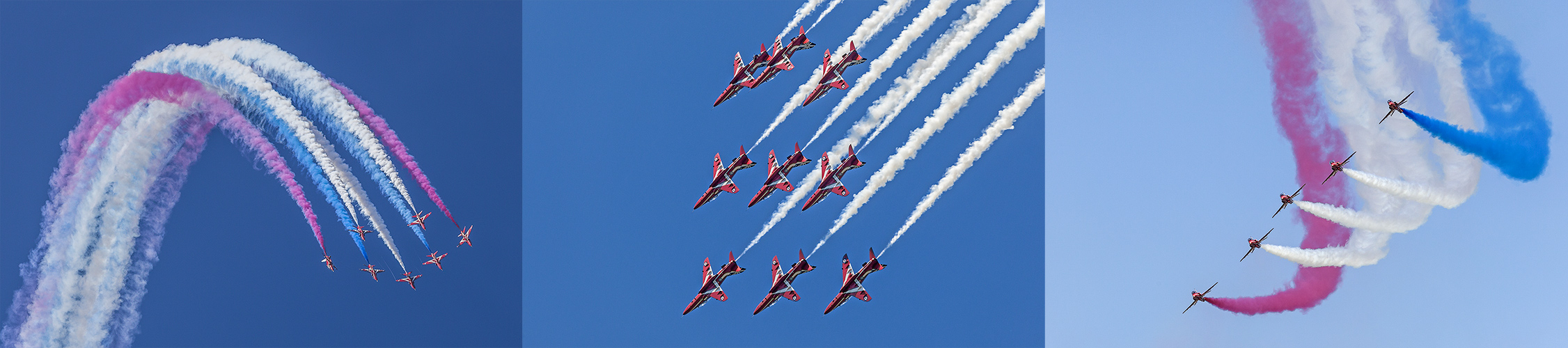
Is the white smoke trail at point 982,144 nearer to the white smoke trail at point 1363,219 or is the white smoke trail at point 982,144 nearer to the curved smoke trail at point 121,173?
the white smoke trail at point 1363,219

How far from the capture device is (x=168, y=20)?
21656mm

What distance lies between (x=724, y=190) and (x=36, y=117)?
43.7 ft

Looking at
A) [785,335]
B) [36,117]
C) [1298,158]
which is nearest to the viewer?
[1298,158]

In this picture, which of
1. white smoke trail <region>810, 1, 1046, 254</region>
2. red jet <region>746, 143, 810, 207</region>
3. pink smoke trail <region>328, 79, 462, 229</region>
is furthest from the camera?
pink smoke trail <region>328, 79, 462, 229</region>

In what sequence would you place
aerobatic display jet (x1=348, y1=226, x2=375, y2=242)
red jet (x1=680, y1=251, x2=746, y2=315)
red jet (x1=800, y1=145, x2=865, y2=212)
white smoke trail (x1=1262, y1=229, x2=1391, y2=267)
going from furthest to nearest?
red jet (x1=680, y1=251, x2=746, y2=315) < aerobatic display jet (x1=348, y1=226, x2=375, y2=242) < red jet (x1=800, y1=145, x2=865, y2=212) < white smoke trail (x1=1262, y1=229, x2=1391, y2=267)

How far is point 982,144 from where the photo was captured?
2159 centimetres

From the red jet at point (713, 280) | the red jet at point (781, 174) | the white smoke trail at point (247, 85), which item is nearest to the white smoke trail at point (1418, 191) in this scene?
the red jet at point (781, 174)

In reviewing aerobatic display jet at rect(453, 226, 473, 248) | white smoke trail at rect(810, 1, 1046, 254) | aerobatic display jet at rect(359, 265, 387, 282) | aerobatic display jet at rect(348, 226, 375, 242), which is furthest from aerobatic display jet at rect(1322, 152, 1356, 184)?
aerobatic display jet at rect(359, 265, 387, 282)

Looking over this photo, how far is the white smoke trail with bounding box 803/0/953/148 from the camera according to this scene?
69.4 ft

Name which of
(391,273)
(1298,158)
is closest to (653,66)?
(391,273)

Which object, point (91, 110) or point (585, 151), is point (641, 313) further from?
point (91, 110)

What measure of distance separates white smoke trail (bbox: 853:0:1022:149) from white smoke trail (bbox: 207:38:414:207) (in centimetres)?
975

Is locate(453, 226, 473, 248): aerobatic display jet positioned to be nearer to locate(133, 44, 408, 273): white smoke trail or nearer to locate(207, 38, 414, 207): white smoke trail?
locate(207, 38, 414, 207): white smoke trail

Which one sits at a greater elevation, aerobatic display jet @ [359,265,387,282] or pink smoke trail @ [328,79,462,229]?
pink smoke trail @ [328,79,462,229]
